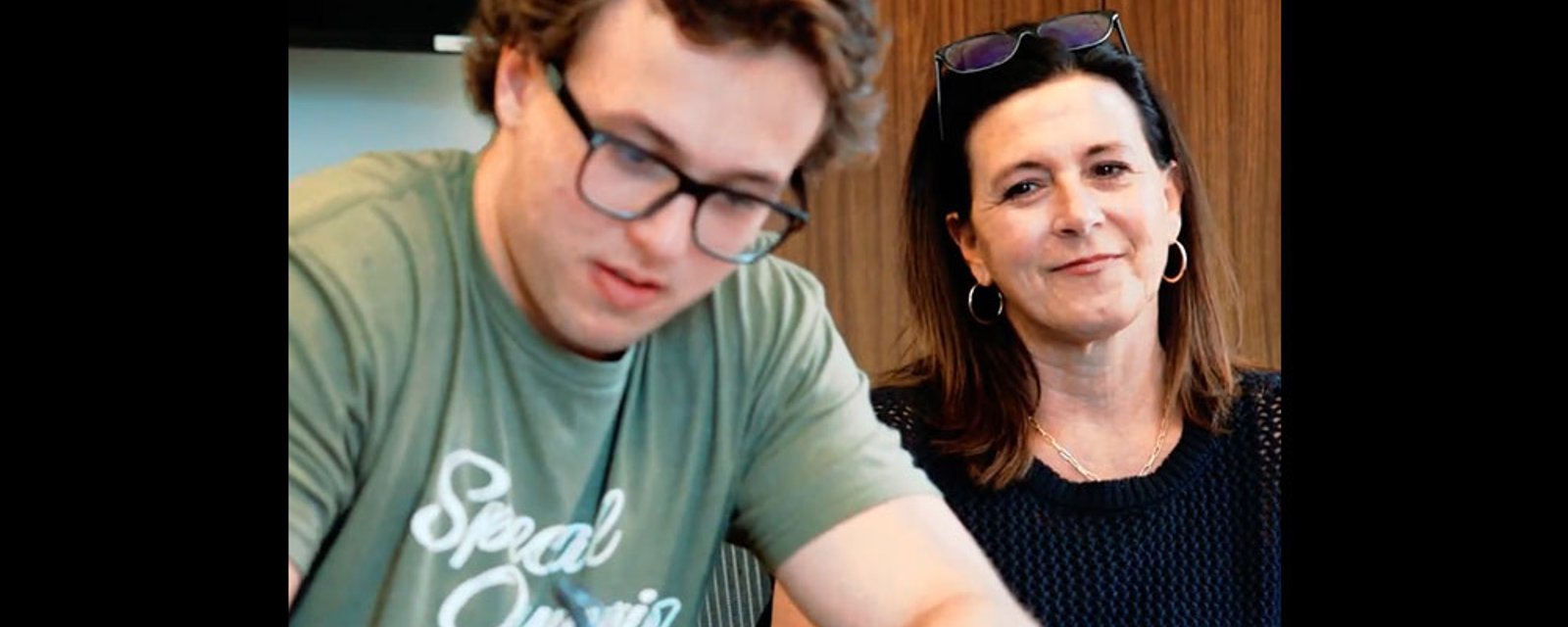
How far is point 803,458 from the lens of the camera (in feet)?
Answer: 3.22

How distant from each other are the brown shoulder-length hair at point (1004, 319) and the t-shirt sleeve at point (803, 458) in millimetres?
116

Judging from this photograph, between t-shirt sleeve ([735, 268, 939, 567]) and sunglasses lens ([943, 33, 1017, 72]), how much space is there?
0.69 feet

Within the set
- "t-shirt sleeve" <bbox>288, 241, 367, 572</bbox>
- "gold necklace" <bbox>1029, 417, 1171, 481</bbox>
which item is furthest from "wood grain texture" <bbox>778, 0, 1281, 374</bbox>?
"t-shirt sleeve" <bbox>288, 241, 367, 572</bbox>

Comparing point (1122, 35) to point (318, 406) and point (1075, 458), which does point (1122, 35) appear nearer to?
point (1075, 458)

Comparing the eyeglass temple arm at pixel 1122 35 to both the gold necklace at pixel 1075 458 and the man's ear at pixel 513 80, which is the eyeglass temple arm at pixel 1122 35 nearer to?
the gold necklace at pixel 1075 458

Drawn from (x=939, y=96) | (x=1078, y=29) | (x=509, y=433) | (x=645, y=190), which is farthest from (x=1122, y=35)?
(x=509, y=433)

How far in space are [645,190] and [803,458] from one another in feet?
0.64

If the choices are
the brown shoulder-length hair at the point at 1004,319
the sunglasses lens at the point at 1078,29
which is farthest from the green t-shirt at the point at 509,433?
the sunglasses lens at the point at 1078,29

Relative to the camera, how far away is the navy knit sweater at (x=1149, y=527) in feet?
3.75

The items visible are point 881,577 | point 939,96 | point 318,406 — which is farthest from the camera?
point 939,96

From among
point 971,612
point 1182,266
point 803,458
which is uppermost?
point 1182,266

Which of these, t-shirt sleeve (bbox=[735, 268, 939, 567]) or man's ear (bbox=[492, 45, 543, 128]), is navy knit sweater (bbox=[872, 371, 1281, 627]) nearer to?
t-shirt sleeve (bbox=[735, 268, 939, 567])
